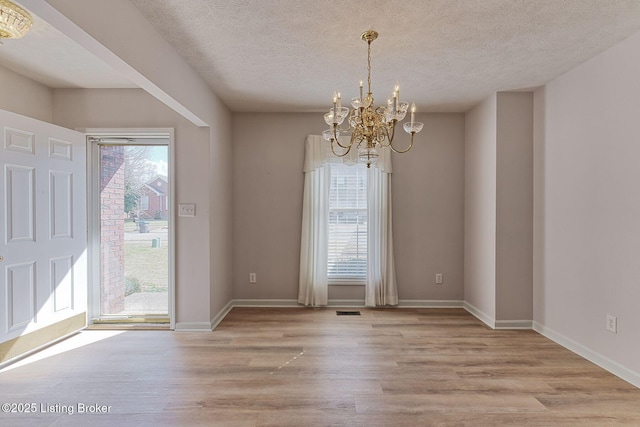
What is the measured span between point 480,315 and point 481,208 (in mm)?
1302

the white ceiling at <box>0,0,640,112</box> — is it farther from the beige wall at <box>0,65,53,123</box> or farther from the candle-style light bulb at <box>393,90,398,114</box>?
the candle-style light bulb at <box>393,90,398,114</box>

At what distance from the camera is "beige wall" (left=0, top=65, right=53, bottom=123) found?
3.15 m

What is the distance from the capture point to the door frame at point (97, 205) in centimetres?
366

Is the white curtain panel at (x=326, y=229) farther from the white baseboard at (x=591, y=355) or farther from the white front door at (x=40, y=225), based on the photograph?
the white front door at (x=40, y=225)

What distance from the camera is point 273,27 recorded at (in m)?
2.46

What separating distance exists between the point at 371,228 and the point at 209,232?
208cm

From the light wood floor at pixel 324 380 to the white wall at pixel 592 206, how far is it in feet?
1.11

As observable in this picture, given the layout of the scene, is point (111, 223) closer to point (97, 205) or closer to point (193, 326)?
point (97, 205)

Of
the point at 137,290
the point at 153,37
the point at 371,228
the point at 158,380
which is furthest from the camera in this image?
the point at 371,228

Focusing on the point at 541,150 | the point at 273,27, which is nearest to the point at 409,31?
the point at 273,27

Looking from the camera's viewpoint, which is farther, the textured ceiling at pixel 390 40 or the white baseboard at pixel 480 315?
the white baseboard at pixel 480 315

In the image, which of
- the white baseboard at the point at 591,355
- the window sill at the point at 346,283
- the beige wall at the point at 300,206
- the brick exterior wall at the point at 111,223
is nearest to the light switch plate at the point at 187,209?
the brick exterior wall at the point at 111,223

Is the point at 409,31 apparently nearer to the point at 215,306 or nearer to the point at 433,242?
the point at 433,242

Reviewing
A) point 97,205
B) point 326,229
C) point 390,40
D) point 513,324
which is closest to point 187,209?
point 97,205
